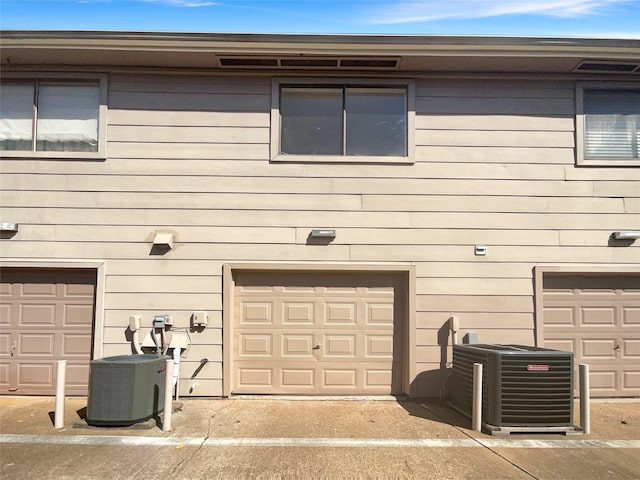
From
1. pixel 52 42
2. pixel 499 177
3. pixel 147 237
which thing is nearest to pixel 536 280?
pixel 499 177

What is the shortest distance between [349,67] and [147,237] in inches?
160

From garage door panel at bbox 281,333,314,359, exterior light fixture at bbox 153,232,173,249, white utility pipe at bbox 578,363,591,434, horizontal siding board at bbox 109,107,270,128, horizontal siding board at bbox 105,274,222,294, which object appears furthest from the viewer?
horizontal siding board at bbox 109,107,270,128

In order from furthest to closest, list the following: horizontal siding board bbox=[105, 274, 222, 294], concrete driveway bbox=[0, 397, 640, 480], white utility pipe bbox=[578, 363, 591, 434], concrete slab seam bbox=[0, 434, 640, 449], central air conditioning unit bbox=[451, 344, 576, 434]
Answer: horizontal siding board bbox=[105, 274, 222, 294] → white utility pipe bbox=[578, 363, 591, 434] → central air conditioning unit bbox=[451, 344, 576, 434] → concrete slab seam bbox=[0, 434, 640, 449] → concrete driveway bbox=[0, 397, 640, 480]

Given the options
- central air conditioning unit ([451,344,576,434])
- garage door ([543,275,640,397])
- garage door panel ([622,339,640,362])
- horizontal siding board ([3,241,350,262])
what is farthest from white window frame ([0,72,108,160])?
garage door panel ([622,339,640,362])

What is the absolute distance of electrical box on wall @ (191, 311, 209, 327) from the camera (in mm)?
6895

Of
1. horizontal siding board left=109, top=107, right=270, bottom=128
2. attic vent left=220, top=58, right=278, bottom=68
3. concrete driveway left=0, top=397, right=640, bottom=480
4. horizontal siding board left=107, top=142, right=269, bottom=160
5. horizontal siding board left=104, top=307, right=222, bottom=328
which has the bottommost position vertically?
concrete driveway left=0, top=397, right=640, bottom=480

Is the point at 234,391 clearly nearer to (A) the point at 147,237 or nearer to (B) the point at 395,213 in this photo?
(A) the point at 147,237

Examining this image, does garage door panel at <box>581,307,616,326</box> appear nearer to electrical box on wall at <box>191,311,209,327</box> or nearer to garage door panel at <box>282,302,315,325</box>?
garage door panel at <box>282,302,315,325</box>

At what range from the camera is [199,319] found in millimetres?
6902

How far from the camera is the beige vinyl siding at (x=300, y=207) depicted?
276 inches

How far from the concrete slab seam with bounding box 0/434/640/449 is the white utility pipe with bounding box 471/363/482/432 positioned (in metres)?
0.35

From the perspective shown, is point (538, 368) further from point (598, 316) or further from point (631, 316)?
point (631, 316)

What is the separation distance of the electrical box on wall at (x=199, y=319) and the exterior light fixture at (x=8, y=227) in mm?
3017

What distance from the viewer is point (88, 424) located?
18.5 ft
